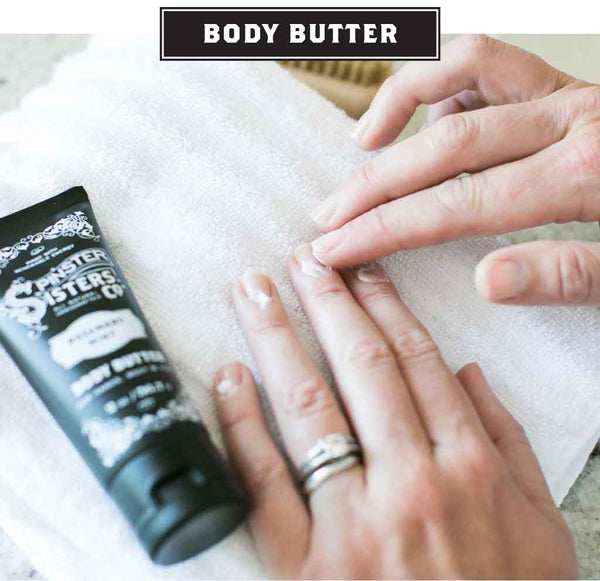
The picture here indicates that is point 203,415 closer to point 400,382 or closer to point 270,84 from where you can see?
point 400,382

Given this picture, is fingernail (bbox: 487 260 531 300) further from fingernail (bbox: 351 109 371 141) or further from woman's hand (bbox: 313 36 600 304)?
fingernail (bbox: 351 109 371 141)

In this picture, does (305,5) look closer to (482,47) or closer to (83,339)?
(482,47)

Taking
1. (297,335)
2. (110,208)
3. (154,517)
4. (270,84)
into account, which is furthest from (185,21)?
(154,517)

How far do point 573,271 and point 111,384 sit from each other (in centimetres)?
33

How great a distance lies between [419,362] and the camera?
18.4 inches

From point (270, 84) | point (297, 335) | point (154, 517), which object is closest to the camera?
point (154, 517)

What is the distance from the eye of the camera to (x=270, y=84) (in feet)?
2.10

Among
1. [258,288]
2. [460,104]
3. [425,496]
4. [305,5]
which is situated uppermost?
[305,5]

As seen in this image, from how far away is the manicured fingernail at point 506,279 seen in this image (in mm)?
447

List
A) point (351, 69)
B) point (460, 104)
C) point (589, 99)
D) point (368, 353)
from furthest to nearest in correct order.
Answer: point (351, 69) → point (460, 104) → point (589, 99) → point (368, 353)

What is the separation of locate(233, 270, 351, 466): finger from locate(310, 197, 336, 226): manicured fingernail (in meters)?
0.08

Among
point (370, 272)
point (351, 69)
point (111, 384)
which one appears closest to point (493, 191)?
point (370, 272)

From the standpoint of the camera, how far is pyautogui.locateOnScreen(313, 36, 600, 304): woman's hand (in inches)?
18.5

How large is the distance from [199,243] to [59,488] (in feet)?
0.66
